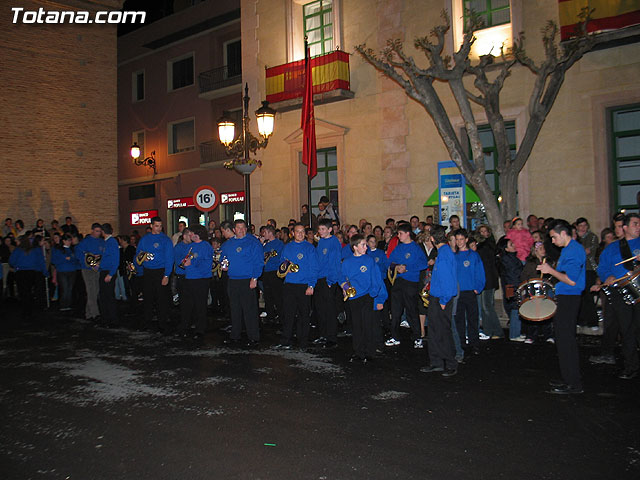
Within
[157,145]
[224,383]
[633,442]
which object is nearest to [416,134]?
[224,383]

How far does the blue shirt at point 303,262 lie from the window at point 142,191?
23.4 metres

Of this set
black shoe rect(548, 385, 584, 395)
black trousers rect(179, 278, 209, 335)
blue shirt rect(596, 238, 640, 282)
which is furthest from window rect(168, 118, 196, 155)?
black shoe rect(548, 385, 584, 395)

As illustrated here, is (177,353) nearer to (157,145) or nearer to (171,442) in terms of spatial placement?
(171,442)

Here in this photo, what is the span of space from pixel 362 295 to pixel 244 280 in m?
2.32

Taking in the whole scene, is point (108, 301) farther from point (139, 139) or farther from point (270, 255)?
point (139, 139)

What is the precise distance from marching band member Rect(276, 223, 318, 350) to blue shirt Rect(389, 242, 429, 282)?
147 cm

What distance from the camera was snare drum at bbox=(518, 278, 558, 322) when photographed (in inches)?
281

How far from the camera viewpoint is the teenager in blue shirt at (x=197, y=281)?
10.7 meters

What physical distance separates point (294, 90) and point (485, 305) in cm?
1206

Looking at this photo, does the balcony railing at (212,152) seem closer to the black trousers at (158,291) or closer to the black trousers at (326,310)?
the black trousers at (158,291)

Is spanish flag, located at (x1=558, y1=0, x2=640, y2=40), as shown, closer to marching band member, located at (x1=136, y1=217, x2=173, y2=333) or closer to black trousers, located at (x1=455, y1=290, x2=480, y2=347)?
black trousers, located at (x1=455, y1=290, x2=480, y2=347)

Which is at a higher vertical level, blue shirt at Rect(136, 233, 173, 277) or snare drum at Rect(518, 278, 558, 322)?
blue shirt at Rect(136, 233, 173, 277)

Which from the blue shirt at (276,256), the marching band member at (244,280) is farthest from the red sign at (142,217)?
the marching band member at (244,280)

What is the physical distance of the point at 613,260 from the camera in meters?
7.70
